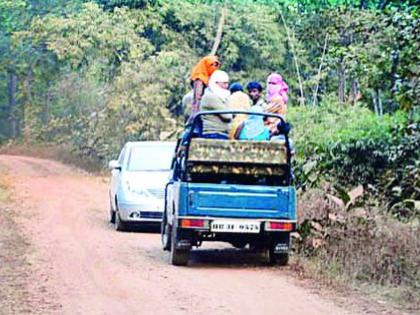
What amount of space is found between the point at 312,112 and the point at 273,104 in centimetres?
1287

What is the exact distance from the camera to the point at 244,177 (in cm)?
1280

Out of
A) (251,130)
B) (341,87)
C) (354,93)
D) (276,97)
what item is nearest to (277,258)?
(251,130)

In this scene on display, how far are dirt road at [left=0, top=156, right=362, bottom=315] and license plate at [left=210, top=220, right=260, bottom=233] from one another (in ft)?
1.76

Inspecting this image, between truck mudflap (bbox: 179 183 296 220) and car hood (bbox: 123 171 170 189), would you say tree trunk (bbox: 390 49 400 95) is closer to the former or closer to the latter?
truck mudflap (bbox: 179 183 296 220)

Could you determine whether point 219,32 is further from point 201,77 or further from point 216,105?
point 216,105

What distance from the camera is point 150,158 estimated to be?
60.8 ft

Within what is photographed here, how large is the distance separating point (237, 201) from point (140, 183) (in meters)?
5.49

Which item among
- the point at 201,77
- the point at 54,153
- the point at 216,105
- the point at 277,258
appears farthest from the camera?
the point at 54,153

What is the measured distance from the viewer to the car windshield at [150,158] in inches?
721

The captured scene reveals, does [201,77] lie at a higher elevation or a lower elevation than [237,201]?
higher

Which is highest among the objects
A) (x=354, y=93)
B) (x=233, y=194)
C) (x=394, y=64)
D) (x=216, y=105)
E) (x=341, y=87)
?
(x=394, y=64)

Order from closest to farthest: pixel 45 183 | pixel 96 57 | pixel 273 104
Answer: pixel 273 104
pixel 45 183
pixel 96 57

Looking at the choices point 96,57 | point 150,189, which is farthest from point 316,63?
point 150,189

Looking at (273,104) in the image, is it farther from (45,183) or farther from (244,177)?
(45,183)
